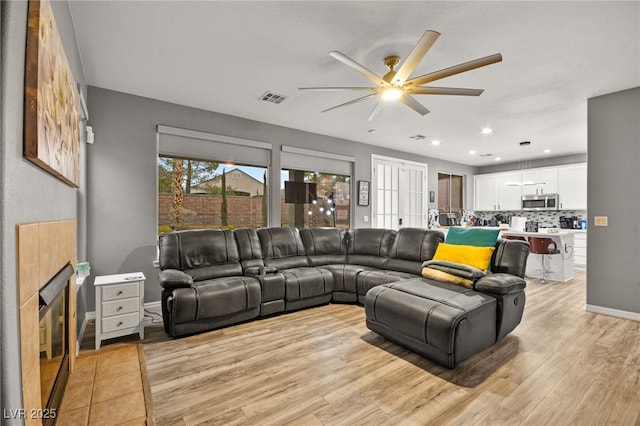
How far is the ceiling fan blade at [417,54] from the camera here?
1928mm

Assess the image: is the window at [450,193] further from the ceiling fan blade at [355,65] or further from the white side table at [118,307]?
the white side table at [118,307]

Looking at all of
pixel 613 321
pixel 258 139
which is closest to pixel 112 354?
pixel 258 139

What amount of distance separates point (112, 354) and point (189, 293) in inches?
30.4

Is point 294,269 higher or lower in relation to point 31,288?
lower

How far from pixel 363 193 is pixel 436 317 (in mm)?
4035

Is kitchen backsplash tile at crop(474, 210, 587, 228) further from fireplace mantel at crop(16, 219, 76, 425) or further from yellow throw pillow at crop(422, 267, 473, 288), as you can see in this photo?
fireplace mantel at crop(16, 219, 76, 425)

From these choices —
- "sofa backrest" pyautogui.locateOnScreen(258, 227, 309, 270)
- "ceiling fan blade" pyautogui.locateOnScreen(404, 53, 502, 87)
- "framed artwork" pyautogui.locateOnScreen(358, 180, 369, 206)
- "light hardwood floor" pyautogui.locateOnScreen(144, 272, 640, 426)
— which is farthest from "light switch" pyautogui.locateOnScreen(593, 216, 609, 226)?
"sofa backrest" pyautogui.locateOnScreen(258, 227, 309, 270)

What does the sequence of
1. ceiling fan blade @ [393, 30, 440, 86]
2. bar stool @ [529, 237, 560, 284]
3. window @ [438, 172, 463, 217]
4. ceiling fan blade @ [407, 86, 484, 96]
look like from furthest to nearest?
window @ [438, 172, 463, 217] < bar stool @ [529, 237, 560, 284] < ceiling fan blade @ [407, 86, 484, 96] < ceiling fan blade @ [393, 30, 440, 86]

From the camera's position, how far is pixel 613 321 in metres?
3.51

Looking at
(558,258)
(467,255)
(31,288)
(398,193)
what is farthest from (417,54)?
(558,258)

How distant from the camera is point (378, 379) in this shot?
224 centimetres

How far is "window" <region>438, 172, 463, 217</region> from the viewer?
8289 millimetres

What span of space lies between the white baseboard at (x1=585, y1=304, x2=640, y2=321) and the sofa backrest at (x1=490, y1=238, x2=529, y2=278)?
1.79 m

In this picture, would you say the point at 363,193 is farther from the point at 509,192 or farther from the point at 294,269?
the point at 509,192
